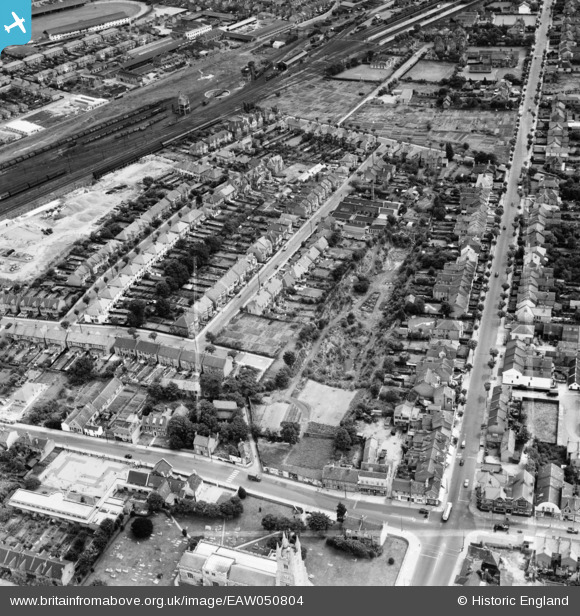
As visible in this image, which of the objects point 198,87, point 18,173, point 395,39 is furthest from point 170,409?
point 395,39

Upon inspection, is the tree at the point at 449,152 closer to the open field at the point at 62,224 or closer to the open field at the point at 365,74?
the open field at the point at 365,74

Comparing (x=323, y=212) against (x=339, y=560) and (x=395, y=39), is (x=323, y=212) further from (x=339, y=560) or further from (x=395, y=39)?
(x=395, y=39)

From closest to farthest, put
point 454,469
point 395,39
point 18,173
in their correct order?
1. point 454,469
2. point 18,173
3. point 395,39

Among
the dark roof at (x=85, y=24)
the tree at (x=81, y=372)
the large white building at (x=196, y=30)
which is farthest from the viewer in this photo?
the dark roof at (x=85, y=24)

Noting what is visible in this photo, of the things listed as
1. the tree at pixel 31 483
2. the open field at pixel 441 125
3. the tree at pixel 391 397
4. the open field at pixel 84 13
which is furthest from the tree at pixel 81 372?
the open field at pixel 84 13

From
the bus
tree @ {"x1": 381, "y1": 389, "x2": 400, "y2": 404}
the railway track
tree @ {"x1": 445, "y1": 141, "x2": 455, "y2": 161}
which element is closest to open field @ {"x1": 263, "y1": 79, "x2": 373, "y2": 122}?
the railway track

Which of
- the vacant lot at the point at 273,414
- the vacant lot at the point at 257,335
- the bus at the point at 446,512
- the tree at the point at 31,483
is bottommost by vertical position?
the tree at the point at 31,483

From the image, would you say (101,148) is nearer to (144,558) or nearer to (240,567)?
(144,558)
